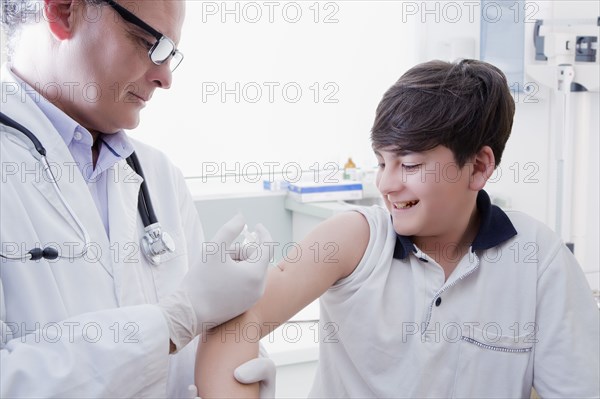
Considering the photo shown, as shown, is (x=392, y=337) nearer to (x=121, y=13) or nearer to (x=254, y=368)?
(x=254, y=368)

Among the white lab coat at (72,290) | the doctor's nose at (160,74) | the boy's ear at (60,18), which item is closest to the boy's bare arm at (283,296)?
the white lab coat at (72,290)

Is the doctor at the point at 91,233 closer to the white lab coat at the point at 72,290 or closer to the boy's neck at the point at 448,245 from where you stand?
the white lab coat at the point at 72,290

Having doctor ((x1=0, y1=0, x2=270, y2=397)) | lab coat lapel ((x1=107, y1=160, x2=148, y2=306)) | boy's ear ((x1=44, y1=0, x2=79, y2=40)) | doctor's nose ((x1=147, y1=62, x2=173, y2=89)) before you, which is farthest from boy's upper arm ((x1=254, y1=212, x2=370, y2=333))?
boy's ear ((x1=44, y1=0, x2=79, y2=40))

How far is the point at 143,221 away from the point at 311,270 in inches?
12.8

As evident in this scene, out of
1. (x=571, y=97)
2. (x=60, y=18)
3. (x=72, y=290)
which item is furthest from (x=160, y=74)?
(x=571, y=97)

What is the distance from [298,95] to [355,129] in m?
0.37

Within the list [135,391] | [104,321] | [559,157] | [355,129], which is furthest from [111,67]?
[355,129]

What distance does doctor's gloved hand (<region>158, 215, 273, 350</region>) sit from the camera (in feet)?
3.74

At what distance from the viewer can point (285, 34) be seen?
3.15m

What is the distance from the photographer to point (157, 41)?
120 centimetres

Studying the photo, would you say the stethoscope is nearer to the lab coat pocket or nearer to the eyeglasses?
the eyeglasses

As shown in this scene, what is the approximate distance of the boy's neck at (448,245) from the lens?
1.47 m

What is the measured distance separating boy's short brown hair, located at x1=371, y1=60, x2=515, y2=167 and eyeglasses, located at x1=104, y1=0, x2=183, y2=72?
18.0 inches

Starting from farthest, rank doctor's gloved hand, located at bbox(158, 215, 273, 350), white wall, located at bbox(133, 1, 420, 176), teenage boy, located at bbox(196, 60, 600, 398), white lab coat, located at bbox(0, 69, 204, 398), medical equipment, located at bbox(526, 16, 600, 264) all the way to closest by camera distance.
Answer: white wall, located at bbox(133, 1, 420, 176) → medical equipment, located at bbox(526, 16, 600, 264) → teenage boy, located at bbox(196, 60, 600, 398) → doctor's gloved hand, located at bbox(158, 215, 273, 350) → white lab coat, located at bbox(0, 69, 204, 398)
